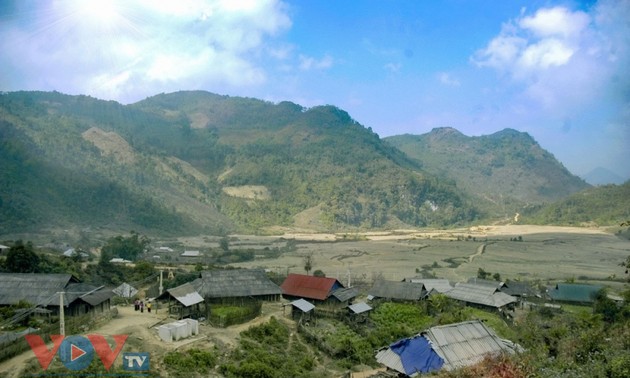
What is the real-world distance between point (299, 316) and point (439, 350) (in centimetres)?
1508

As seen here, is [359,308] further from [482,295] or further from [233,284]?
[482,295]

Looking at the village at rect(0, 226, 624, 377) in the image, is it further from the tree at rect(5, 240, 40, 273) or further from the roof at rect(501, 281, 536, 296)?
the tree at rect(5, 240, 40, 273)

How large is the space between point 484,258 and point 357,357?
4952 centimetres

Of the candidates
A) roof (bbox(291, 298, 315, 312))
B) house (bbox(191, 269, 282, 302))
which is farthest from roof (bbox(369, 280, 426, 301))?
roof (bbox(291, 298, 315, 312))

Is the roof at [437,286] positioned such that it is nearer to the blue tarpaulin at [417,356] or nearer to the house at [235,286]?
the house at [235,286]

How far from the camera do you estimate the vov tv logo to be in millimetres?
16766

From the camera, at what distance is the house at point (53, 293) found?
2438cm

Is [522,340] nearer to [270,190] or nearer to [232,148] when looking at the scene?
[270,190]

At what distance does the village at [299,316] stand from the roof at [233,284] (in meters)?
0.08

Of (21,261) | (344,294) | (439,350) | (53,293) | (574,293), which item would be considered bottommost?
(574,293)

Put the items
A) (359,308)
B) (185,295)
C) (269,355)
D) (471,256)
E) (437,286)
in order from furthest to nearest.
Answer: (471,256) → (437,286) → (359,308) → (185,295) → (269,355)

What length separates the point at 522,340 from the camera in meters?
23.5

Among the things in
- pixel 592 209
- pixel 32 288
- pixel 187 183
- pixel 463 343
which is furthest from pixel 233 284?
pixel 187 183

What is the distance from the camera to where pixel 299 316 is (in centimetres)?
2923
